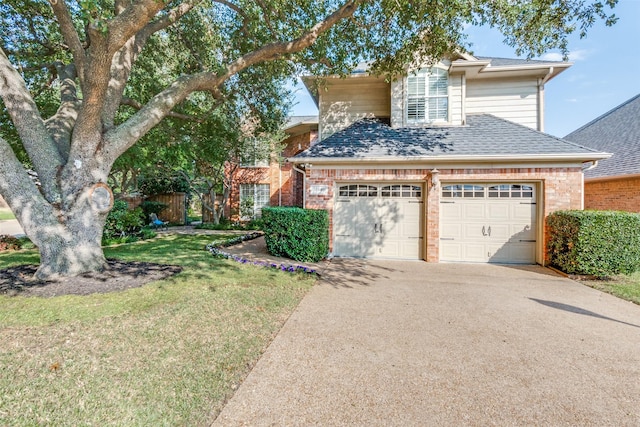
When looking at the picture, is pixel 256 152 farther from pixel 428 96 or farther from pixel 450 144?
pixel 450 144

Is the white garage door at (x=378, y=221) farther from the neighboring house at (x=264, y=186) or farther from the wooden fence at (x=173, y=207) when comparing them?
the wooden fence at (x=173, y=207)

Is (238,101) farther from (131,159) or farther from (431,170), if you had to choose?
(431,170)

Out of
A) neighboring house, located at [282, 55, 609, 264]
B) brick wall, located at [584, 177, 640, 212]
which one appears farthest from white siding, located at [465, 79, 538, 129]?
brick wall, located at [584, 177, 640, 212]

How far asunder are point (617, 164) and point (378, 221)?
10.6 meters

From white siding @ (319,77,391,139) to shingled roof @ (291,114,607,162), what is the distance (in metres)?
0.90

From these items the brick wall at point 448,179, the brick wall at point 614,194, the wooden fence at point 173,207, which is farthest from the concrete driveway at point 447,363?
the wooden fence at point 173,207

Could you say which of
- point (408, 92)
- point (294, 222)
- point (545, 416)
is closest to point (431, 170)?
point (408, 92)

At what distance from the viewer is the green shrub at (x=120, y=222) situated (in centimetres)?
1086

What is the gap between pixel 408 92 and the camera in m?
9.61

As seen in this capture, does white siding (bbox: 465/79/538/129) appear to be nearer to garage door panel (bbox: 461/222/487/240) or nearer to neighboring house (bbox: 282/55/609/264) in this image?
neighboring house (bbox: 282/55/609/264)

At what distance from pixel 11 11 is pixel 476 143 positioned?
508 inches

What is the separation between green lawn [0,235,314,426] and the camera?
2.24m

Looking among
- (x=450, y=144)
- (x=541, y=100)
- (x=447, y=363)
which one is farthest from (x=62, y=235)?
(x=541, y=100)

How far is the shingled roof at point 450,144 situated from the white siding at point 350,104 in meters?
0.90
